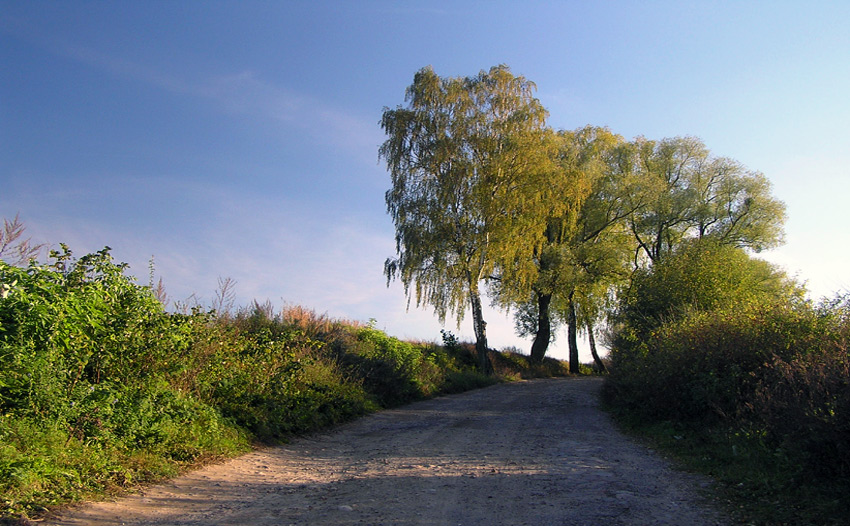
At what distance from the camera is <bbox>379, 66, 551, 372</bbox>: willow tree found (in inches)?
1044

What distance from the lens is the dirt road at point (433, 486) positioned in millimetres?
5555

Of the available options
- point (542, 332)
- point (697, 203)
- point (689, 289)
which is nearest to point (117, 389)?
point (689, 289)

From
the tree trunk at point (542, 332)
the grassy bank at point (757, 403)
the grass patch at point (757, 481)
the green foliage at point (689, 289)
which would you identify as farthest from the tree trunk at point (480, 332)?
the grass patch at point (757, 481)

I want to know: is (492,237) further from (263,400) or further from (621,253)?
(263,400)

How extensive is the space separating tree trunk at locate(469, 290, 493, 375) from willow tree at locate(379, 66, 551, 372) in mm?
53

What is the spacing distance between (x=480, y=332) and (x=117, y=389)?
70.4 feet

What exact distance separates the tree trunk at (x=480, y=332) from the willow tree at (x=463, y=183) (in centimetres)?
5

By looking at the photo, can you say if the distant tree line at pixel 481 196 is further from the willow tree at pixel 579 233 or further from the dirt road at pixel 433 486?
the dirt road at pixel 433 486

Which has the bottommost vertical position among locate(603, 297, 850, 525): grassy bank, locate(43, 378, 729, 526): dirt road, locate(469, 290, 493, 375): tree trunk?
locate(43, 378, 729, 526): dirt road

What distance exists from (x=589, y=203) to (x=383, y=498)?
1213 inches

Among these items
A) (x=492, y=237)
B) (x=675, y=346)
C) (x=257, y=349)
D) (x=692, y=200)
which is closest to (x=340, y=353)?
(x=257, y=349)

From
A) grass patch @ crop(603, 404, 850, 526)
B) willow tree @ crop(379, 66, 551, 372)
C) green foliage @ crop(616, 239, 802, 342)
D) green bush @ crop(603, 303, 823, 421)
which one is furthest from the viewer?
willow tree @ crop(379, 66, 551, 372)

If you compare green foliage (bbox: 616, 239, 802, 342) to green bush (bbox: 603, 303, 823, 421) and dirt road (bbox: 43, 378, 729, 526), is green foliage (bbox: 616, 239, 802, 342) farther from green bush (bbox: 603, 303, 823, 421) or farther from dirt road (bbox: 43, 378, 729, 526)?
dirt road (bbox: 43, 378, 729, 526)

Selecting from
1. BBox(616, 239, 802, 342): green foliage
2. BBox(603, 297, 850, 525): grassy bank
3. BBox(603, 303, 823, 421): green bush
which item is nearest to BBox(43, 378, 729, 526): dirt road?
BBox(603, 297, 850, 525): grassy bank
